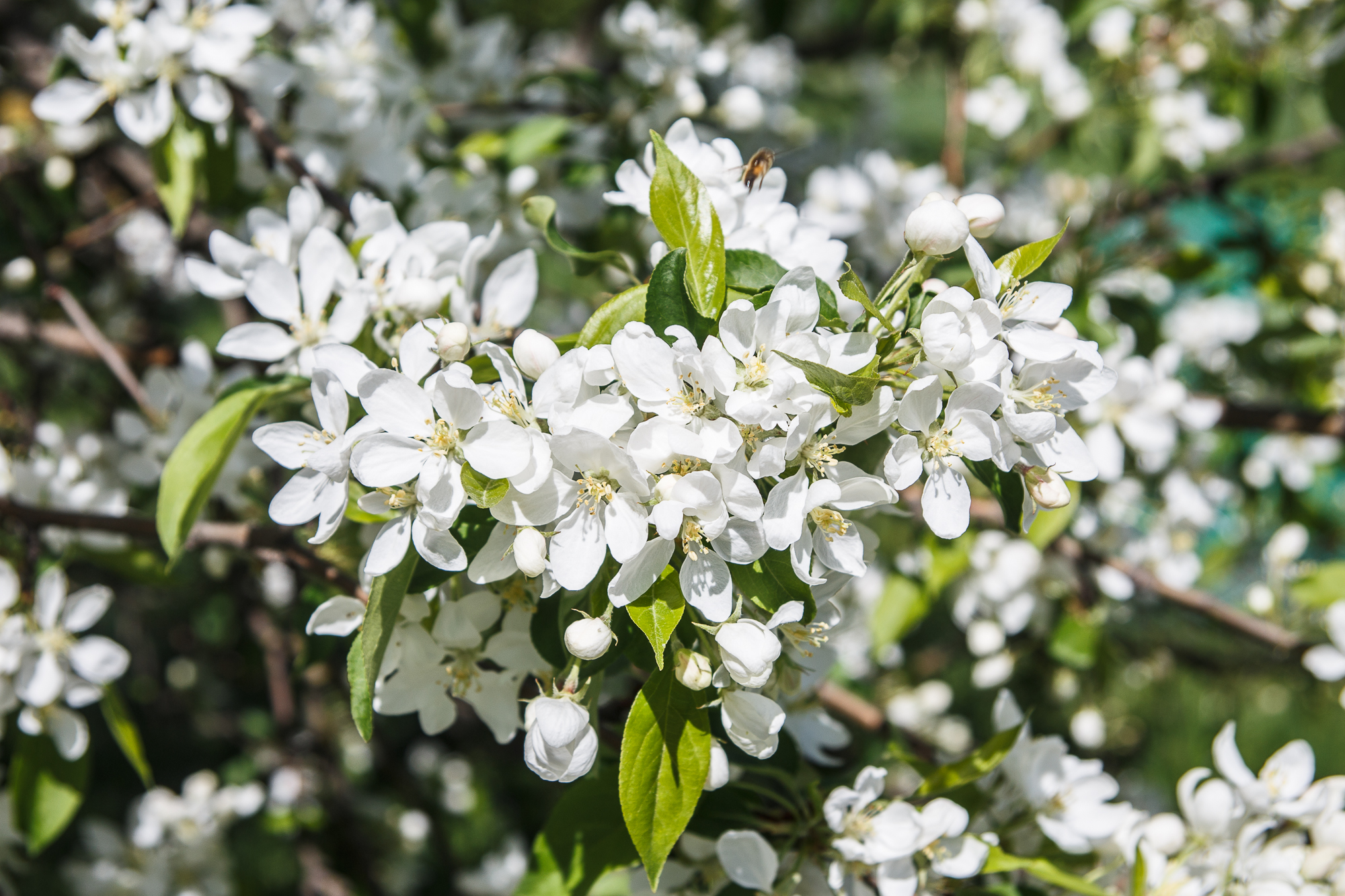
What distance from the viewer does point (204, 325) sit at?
4324mm

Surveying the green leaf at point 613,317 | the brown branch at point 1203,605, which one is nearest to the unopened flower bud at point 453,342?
the green leaf at point 613,317

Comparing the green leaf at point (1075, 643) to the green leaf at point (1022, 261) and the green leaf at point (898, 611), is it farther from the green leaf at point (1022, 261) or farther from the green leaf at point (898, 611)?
the green leaf at point (1022, 261)

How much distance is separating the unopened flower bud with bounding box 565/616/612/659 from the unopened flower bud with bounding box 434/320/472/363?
0.34 meters

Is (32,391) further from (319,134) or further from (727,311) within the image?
(727,311)

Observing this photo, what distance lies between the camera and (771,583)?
1.06 m

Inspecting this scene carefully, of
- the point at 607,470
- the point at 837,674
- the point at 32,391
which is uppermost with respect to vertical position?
the point at 607,470

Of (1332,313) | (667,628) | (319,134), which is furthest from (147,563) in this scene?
(1332,313)

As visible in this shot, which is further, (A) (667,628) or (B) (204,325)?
(B) (204,325)

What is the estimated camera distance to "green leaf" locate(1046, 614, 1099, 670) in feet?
6.56

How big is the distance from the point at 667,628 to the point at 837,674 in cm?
145

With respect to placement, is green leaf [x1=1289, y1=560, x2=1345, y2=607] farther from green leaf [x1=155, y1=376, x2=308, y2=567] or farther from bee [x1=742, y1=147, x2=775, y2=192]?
green leaf [x1=155, y1=376, x2=308, y2=567]

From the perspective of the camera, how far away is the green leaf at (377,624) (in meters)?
1.04

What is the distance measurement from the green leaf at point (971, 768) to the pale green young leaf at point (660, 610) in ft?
1.80

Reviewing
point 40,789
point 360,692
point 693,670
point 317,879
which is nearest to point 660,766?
Answer: point 693,670
